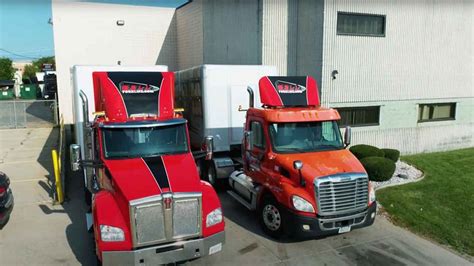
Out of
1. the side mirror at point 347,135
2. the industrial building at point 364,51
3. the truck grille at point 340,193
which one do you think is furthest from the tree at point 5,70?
the truck grille at point 340,193

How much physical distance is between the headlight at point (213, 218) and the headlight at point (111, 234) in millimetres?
1256

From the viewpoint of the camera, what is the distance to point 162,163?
6.52m

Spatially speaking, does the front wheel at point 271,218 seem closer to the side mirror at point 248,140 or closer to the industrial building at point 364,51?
the side mirror at point 248,140

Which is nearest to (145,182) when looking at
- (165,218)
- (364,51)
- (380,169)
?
(165,218)

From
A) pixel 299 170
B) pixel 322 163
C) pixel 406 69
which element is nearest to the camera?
pixel 299 170

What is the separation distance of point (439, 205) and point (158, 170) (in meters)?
7.13

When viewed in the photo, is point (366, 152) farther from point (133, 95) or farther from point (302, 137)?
point (133, 95)

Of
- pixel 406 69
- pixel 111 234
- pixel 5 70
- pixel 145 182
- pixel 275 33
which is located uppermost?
pixel 5 70

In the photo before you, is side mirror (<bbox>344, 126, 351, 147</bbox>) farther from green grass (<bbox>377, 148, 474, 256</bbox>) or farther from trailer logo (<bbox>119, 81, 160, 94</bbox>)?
trailer logo (<bbox>119, 81, 160, 94</bbox>)

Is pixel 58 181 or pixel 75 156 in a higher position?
pixel 75 156

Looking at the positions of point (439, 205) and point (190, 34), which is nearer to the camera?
point (439, 205)

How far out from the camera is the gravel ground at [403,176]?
1116 centimetres

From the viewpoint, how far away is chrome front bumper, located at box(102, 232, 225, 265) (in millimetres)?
5336

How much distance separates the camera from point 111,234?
5406 millimetres
